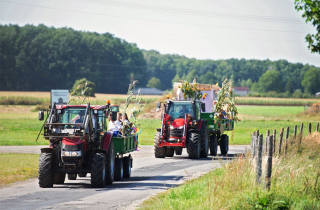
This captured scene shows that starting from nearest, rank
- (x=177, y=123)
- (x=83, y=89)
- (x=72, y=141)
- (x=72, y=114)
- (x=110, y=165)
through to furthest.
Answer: (x=72, y=141) < (x=110, y=165) < (x=72, y=114) < (x=177, y=123) < (x=83, y=89)

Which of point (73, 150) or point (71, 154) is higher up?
point (73, 150)

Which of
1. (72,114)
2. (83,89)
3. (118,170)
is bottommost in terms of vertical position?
(118,170)

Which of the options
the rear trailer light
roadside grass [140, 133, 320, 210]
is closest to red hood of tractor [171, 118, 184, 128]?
the rear trailer light

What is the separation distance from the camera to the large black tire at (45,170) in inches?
612

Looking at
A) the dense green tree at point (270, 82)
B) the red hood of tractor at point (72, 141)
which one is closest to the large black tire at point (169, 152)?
the red hood of tractor at point (72, 141)

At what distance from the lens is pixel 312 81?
109 m

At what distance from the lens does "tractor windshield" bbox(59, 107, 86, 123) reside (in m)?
16.6

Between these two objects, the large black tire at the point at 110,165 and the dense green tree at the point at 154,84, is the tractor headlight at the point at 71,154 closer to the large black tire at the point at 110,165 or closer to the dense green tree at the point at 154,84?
the large black tire at the point at 110,165

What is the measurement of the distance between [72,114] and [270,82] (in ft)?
363

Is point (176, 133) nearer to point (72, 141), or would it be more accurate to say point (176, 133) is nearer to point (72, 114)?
point (72, 114)

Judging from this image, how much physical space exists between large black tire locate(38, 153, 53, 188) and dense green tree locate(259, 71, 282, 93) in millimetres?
107351

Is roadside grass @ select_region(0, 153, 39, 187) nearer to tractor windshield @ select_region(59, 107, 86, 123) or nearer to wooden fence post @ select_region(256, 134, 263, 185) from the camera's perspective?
tractor windshield @ select_region(59, 107, 86, 123)

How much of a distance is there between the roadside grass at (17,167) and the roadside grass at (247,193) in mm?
6174

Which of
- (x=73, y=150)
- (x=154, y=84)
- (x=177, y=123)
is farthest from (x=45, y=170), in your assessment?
(x=154, y=84)
